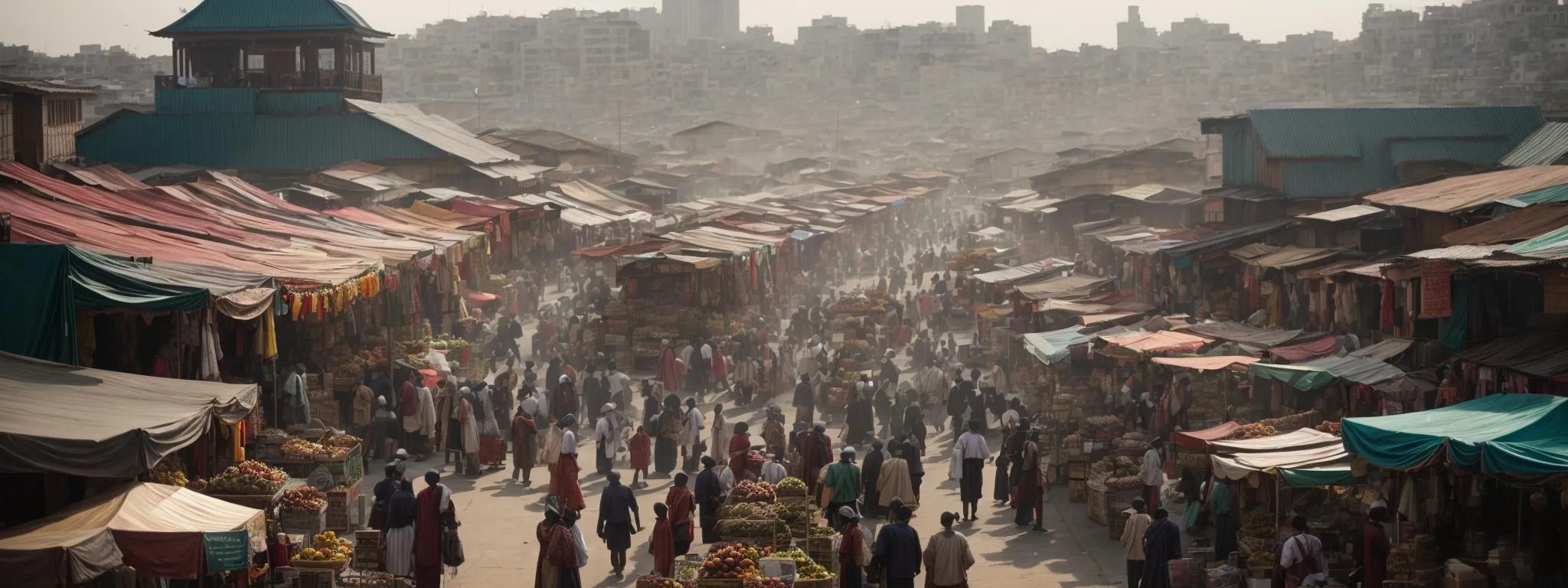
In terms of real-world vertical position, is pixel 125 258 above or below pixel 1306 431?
above

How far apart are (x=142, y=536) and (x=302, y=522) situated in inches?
168

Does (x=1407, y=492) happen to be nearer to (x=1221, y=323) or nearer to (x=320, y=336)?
(x=1221, y=323)

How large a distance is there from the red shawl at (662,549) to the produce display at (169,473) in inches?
138

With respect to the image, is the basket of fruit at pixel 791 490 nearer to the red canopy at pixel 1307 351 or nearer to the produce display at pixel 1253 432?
the produce display at pixel 1253 432

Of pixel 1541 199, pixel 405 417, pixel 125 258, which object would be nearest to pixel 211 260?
pixel 125 258

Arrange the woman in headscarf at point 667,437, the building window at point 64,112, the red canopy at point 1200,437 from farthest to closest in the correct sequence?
the building window at point 64,112 → the woman in headscarf at point 667,437 → the red canopy at point 1200,437

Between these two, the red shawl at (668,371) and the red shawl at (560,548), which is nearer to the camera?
the red shawl at (560,548)

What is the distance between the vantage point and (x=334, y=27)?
38.2m

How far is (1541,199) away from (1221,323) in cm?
453

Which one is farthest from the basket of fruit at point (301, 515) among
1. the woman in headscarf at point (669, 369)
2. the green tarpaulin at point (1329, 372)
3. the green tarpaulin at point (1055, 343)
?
the green tarpaulin at point (1055, 343)

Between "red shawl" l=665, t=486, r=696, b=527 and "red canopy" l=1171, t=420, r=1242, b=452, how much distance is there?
4.55 m

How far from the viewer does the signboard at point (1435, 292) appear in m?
14.7

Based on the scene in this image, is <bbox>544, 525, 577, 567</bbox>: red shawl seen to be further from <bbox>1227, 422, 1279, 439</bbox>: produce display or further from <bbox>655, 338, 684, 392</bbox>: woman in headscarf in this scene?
<bbox>655, 338, 684, 392</bbox>: woman in headscarf

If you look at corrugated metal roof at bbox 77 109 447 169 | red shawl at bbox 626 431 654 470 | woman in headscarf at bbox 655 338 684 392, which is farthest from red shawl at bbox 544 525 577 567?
corrugated metal roof at bbox 77 109 447 169
